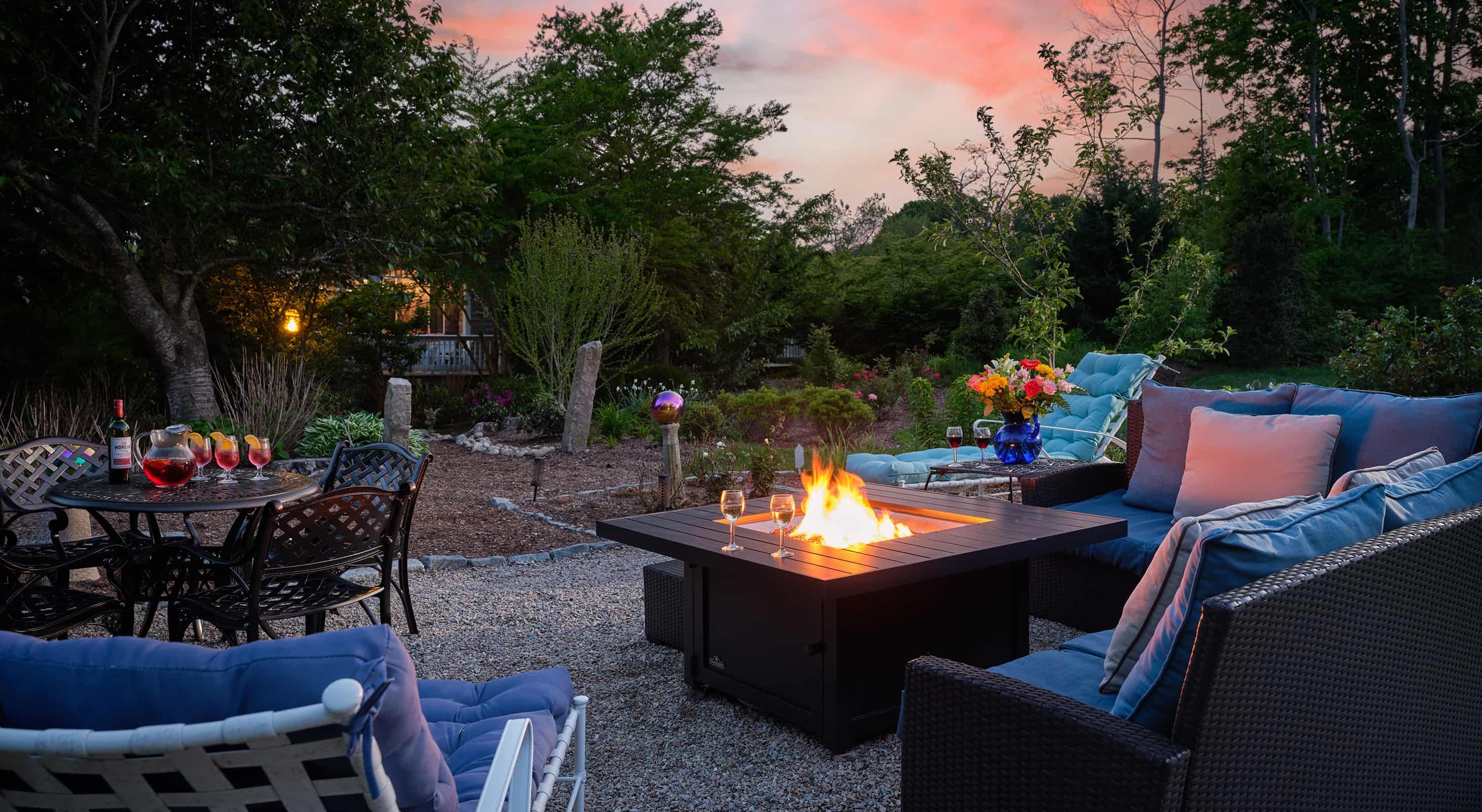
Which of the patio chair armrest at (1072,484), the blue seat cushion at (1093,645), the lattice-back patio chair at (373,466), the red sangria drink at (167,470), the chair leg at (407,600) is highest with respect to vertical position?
the red sangria drink at (167,470)

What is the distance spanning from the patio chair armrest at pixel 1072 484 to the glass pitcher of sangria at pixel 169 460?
11.6 ft

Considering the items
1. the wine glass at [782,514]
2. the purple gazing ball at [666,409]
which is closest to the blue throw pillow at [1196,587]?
the wine glass at [782,514]

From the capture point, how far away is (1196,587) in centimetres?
156

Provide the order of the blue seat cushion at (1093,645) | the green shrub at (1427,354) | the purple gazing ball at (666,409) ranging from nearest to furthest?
the blue seat cushion at (1093,645)
the green shrub at (1427,354)
the purple gazing ball at (666,409)

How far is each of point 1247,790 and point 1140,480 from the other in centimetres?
268

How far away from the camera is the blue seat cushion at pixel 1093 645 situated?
7.50 feet

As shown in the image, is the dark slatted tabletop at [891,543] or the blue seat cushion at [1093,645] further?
the dark slatted tabletop at [891,543]

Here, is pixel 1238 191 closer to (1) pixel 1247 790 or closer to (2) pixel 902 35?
(2) pixel 902 35

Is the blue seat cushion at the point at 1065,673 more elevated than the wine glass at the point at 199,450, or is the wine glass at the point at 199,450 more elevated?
the wine glass at the point at 199,450

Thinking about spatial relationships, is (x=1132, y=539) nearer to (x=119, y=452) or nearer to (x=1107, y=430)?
(x=1107, y=430)

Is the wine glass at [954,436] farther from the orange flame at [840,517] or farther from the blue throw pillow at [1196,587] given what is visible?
the blue throw pillow at [1196,587]

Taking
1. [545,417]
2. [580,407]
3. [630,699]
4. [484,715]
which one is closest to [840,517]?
[630,699]

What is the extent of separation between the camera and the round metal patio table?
2.89 metres

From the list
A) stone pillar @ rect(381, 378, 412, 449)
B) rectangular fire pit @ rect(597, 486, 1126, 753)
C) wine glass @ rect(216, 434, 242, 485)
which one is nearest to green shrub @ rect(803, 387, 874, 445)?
stone pillar @ rect(381, 378, 412, 449)
